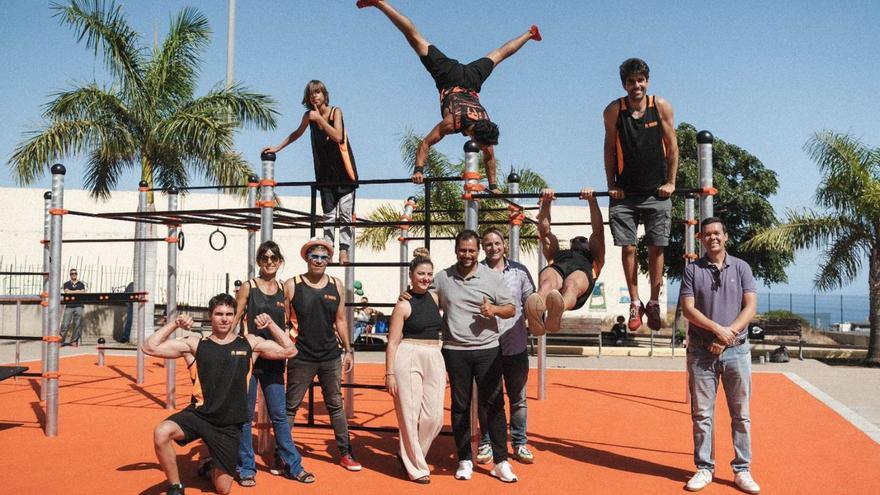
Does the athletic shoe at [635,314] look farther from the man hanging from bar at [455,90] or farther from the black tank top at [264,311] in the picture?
the black tank top at [264,311]

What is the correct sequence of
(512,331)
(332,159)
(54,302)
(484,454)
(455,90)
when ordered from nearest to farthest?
(512,331)
(484,454)
(455,90)
(332,159)
(54,302)

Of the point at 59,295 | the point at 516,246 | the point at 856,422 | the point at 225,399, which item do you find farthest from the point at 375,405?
the point at 856,422

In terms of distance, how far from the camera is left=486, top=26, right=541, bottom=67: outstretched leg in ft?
23.1

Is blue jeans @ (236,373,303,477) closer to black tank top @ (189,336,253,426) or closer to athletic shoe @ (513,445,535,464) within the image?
black tank top @ (189,336,253,426)

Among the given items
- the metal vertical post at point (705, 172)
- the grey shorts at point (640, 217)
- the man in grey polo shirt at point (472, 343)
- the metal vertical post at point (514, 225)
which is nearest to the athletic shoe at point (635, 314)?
the grey shorts at point (640, 217)

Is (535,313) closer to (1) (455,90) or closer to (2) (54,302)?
(1) (455,90)

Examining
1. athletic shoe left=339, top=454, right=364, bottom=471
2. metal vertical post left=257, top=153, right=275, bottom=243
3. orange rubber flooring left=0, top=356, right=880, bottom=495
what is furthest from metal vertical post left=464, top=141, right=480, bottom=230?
athletic shoe left=339, top=454, right=364, bottom=471

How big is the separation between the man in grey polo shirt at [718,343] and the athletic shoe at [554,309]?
0.91 m

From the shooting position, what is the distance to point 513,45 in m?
7.11

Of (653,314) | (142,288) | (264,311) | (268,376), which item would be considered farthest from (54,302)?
(653,314)

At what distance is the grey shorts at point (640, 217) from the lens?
5.94 meters

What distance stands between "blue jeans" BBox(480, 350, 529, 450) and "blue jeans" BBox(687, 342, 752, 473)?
1.25m

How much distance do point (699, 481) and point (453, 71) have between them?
3.80 meters

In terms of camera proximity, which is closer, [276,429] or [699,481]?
[699,481]
